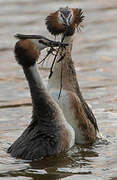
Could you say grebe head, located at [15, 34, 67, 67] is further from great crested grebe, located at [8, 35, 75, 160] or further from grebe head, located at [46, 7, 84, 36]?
grebe head, located at [46, 7, 84, 36]

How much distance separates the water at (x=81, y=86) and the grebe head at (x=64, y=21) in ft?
5.56

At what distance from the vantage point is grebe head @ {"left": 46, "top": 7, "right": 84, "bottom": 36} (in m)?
11.2

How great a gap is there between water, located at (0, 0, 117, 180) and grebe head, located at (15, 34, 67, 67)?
1373 mm

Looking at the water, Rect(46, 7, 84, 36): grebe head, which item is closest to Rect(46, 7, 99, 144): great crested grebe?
Rect(46, 7, 84, 36): grebe head

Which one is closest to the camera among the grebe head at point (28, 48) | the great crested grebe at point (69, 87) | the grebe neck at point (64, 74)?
the grebe head at point (28, 48)

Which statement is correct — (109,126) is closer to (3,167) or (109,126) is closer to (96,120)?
(96,120)

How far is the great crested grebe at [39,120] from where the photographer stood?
33.5 ft

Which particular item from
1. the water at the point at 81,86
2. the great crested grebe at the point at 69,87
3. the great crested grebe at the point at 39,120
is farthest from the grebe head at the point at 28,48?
the water at the point at 81,86

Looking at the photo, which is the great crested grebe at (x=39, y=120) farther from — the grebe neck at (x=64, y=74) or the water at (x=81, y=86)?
the grebe neck at (x=64, y=74)

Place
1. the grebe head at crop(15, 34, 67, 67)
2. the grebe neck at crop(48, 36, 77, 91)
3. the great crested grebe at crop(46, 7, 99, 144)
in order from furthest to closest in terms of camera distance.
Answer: the grebe neck at crop(48, 36, 77, 91) < the great crested grebe at crop(46, 7, 99, 144) < the grebe head at crop(15, 34, 67, 67)

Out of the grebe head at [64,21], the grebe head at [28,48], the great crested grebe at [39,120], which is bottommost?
the great crested grebe at [39,120]

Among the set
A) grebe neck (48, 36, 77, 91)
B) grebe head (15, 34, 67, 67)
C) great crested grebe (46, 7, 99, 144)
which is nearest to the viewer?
grebe head (15, 34, 67, 67)

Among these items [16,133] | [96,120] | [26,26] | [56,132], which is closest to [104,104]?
[96,120]

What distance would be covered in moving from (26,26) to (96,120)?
21.5 ft
